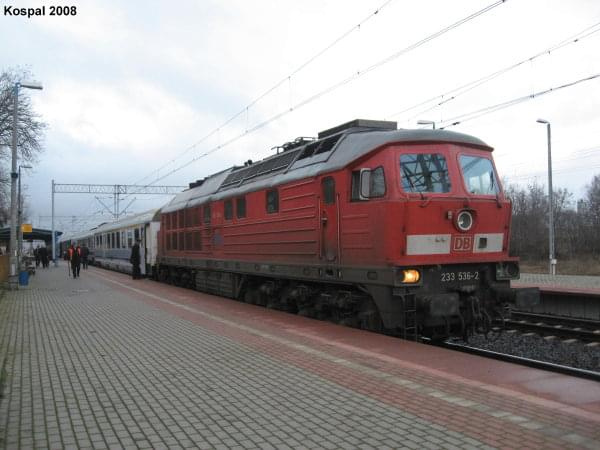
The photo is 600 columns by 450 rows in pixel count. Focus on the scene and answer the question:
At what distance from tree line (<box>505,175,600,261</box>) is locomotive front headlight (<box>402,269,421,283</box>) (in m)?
34.8

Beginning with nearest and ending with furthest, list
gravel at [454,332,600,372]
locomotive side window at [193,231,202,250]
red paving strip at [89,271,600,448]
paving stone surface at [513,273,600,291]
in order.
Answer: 1. red paving strip at [89,271,600,448]
2. gravel at [454,332,600,372]
3. locomotive side window at [193,231,202,250]
4. paving stone surface at [513,273,600,291]

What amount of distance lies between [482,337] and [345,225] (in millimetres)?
4146

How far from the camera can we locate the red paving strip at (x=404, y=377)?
180 inches

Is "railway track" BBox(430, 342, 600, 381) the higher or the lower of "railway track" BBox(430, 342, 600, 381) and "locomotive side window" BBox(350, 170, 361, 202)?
the lower

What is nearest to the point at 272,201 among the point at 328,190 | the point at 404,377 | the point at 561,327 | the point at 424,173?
the point at 328,190

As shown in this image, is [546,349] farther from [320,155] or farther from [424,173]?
[320,155]

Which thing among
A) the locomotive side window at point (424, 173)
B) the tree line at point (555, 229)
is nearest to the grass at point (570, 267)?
the tree line at point (555, 229)

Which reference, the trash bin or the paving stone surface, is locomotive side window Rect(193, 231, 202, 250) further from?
the paving stone surface

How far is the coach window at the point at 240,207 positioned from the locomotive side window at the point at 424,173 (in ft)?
18.4

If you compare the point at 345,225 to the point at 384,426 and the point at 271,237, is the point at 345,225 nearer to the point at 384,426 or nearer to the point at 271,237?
the point at 271,237

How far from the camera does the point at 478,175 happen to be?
909cm

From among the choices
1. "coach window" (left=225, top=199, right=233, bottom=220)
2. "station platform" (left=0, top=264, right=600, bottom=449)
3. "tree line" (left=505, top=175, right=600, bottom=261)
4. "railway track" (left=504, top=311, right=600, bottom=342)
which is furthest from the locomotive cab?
"tree line" (left=505, top=175, right=600, bottom=261)

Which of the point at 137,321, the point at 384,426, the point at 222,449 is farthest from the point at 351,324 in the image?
the point at 222,449

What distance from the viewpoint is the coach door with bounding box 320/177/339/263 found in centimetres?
938
